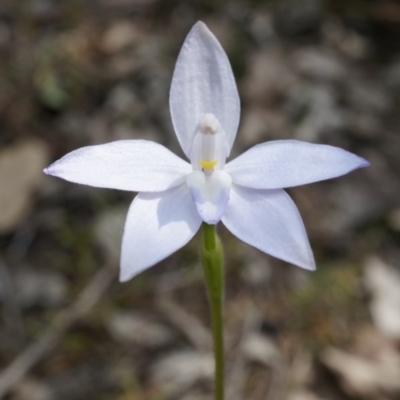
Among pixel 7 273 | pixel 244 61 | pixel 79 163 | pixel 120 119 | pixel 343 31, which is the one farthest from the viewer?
pixel 343 31

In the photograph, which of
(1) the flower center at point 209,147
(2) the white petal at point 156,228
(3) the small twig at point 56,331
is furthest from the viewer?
(3) the small twig at point 56,331

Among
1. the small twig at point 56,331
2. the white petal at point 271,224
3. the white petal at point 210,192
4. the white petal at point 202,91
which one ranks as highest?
the white petal at point 202,91

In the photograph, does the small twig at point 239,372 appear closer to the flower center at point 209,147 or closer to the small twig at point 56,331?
the small twig at point 56,331

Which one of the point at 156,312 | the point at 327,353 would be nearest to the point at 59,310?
the point at 156,312

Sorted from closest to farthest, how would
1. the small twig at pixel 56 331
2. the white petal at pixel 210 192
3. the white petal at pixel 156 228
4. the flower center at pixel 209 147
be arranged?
the white petal at pixel 156 228 → the white petal at pixel 210 192 → the flower center at pixel 209 147 → the small twig at pixel 56 331

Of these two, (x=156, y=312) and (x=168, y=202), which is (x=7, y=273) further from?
(x=168, y=202)

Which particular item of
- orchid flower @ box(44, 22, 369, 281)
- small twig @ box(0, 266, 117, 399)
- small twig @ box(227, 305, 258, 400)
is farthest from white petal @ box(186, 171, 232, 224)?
small twig @ box(0, 266, 117, 399)

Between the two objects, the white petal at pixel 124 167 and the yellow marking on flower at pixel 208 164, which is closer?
the white petal at pixel 124 167

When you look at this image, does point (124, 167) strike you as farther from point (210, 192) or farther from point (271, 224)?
point (271, 224)

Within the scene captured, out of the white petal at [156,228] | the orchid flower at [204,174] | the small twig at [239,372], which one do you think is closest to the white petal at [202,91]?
the orchid flower at [204,174]
